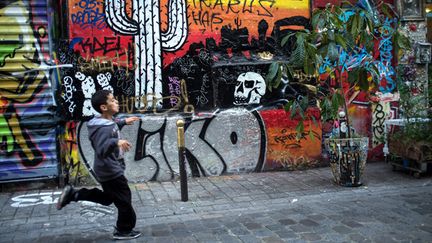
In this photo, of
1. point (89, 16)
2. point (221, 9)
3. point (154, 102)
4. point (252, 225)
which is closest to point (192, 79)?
point (154, 102)

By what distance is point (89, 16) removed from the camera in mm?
7578

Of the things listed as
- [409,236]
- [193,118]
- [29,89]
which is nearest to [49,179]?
[29,89]

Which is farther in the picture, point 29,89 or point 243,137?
point 243,137

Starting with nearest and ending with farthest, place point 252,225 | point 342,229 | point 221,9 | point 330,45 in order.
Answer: point 342,229 → point 252,225 → point 330,45 → point 221,9

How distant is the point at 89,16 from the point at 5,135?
2356mm

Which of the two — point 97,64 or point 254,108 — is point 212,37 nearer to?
point 254,108

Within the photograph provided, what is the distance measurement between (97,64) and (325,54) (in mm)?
3749

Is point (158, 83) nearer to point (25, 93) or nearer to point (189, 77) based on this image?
point (189, 77)

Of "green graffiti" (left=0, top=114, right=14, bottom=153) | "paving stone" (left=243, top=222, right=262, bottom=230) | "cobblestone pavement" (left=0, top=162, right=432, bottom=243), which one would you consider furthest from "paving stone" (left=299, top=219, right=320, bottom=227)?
"green graffiti" (left=0, top=114, right=14, bottom=153)

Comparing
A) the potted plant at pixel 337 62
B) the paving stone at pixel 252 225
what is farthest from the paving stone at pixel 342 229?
the potted plant at pixel 337 62

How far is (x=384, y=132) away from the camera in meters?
8.90

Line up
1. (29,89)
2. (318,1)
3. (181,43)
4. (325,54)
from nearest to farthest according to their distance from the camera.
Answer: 1. (325,54)
2. (29,89)
3. (181,43)
4. (318,1)

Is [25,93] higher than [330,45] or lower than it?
lower

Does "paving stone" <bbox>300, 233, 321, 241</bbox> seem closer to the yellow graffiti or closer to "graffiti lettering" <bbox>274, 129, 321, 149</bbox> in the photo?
"graffiti lettering" <bbox>274, 129, 321, 149</bbox>
